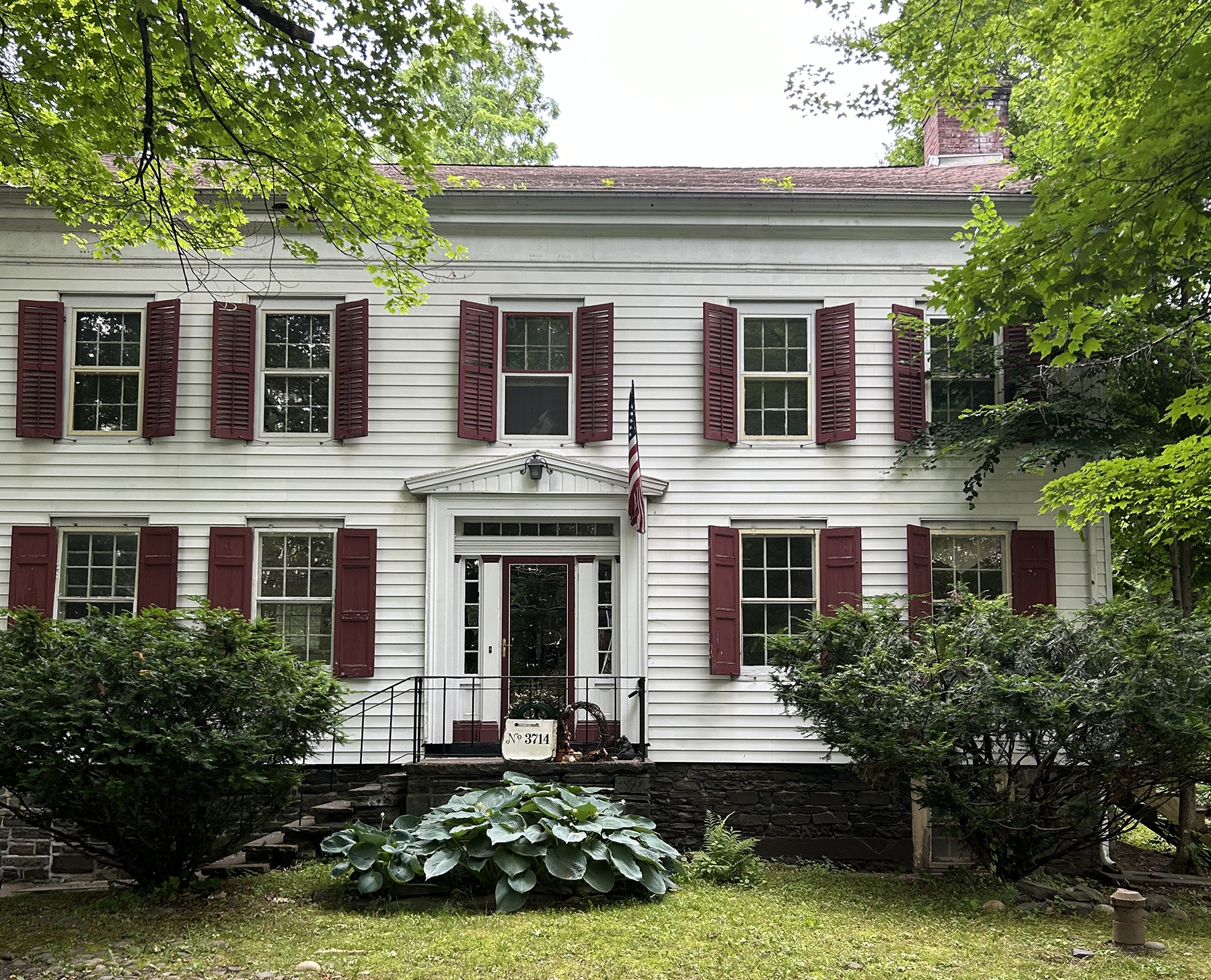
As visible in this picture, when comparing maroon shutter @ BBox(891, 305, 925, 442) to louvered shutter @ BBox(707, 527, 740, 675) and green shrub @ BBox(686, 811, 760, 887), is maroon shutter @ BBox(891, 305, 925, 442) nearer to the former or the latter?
louvered shutter @ BBox(707, 527, 740, 675)

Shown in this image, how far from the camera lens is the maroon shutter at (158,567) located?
11984mm

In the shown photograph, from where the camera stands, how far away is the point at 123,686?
314 inches

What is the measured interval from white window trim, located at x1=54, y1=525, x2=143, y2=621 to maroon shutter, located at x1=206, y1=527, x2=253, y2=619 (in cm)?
82

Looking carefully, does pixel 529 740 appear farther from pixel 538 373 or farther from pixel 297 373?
pixel 297 373

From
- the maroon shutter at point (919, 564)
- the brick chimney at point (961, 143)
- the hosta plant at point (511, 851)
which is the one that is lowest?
the hosta plant at point (511, 851)

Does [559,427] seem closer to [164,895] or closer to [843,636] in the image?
[843,636]

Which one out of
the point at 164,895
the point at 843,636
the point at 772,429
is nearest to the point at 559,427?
the point at 772,429

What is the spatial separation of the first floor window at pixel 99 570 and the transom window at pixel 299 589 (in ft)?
4.62

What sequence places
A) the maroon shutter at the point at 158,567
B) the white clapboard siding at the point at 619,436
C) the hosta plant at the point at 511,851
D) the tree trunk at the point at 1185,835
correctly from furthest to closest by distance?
1. the white clapboard siding at the point at 619,436
2. the maroon shutter at the point at 158,567
3. the tree trunk at the point at 1185,835
4. the hosta plant at the point at 511,851

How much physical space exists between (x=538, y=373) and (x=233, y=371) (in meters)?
3.43

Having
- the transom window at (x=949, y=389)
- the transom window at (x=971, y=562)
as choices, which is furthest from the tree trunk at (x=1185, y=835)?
the transom window at (x=949, y=389)

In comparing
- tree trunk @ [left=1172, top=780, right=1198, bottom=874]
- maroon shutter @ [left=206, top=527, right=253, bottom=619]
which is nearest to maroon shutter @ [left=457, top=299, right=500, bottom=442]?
maroon shutter @ [left=206, top=527, right=253, bottom=619]

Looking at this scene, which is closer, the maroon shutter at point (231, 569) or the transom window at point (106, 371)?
the maroon shutter at point (231, 569)

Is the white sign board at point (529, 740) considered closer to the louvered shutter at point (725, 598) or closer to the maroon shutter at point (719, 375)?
the louvered shutter at point (725, 598)
